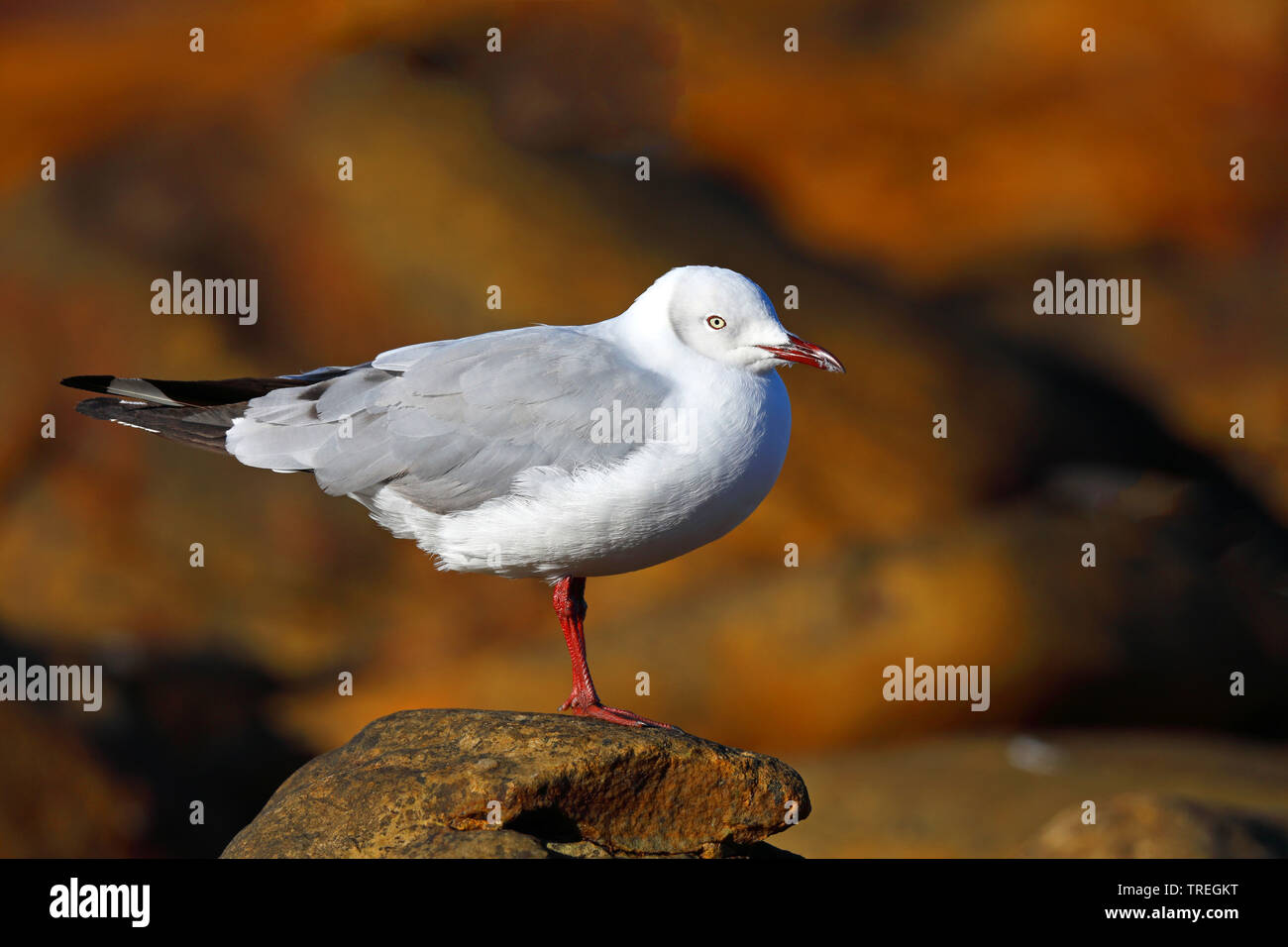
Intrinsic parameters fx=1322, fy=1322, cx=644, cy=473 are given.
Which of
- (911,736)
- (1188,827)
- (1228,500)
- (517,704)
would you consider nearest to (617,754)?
(1188,827)

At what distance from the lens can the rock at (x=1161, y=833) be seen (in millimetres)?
7297

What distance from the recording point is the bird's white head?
5324 millimetres

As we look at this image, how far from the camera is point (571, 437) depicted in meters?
5.26

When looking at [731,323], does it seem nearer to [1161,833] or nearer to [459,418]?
[459,418]

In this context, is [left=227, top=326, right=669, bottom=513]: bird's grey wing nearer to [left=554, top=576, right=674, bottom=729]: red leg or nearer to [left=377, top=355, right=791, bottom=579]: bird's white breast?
[left=377, top=355, right=791, bottom=579]: bird's white breast

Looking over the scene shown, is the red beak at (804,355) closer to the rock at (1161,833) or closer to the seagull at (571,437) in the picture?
the seagull at (571,437)

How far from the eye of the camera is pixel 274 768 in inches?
436

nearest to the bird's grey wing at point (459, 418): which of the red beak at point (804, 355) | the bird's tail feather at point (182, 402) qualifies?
the bird's tail feather at point (182, 402)

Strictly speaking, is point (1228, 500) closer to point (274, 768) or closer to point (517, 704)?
point (517, 704)

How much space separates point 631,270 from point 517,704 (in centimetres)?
393

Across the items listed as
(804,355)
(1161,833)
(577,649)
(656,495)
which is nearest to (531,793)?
(577,649)

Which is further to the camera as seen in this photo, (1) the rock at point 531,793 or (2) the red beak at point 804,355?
(2) the red beak at point 804,355

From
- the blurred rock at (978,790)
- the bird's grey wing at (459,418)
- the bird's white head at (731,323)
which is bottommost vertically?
the blurred rock at (978,790)

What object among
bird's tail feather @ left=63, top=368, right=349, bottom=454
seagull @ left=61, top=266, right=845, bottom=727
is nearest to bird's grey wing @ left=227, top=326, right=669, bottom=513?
seagull @ left=61, top=266, right=845, bottom=727
